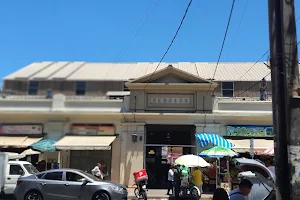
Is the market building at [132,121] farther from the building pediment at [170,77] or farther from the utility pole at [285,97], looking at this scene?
the utility pole at [285,97]

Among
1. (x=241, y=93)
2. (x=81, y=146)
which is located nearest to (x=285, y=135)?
(x=81, y=146)

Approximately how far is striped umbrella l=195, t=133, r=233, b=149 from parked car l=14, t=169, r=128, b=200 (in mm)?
6622

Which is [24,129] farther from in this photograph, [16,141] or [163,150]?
[163,150]

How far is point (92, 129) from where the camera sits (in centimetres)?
2144

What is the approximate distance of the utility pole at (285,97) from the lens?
16.2 ft

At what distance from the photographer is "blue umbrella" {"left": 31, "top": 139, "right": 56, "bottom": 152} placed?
1979 centimetres

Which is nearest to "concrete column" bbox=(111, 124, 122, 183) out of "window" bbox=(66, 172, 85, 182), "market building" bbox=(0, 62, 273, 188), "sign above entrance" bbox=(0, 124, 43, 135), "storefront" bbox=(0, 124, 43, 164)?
"market building" bbox=(0, 62, 273, 188)

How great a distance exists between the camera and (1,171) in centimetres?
1484

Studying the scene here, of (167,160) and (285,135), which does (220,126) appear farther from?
(285,135)

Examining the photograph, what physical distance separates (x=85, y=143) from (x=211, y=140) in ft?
23.7

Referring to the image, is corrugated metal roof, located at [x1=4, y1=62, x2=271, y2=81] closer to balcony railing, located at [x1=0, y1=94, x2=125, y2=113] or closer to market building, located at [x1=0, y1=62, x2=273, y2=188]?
balcony railing, located at [x1=0, y1=94, x2=125, y2=113]

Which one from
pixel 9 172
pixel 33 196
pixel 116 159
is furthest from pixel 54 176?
pixel 116 159

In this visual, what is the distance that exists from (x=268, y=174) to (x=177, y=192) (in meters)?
10.5

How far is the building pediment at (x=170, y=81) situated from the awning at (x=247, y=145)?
145 inches
